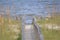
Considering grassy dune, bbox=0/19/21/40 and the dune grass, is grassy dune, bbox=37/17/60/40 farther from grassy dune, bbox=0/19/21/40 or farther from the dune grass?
grassy dune, bbox=0/19/21/40

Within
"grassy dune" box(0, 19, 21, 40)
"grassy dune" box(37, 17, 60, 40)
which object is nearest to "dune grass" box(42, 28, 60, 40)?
"grassy dune" box(37, 17, 60, 40)

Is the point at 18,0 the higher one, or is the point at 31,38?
the point at 18,0

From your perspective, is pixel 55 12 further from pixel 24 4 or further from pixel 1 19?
pixel 1 19

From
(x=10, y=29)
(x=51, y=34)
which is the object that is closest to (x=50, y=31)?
(x=51, y=34)

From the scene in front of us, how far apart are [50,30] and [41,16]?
1.02 ft

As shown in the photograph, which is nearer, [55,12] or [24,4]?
[55,12]

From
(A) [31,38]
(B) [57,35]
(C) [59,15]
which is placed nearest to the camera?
(B) [57,35]

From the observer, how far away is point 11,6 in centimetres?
255

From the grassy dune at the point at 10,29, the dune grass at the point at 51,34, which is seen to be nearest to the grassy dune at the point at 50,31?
the dune grass at the point at 51,34

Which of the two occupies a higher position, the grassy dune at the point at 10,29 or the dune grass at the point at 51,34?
the grassy dune at the point at 10,29

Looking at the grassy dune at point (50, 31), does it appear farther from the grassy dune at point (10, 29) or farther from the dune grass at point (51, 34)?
the grassy dune at point (10, 29)

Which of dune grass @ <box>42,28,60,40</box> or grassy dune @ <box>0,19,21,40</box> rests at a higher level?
grassy dune @ <box>0,19,21,40</box>

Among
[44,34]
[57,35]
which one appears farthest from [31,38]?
[57,35]

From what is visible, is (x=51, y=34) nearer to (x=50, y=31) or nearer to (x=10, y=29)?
(x=50, y=31)
